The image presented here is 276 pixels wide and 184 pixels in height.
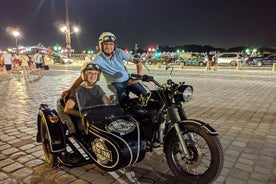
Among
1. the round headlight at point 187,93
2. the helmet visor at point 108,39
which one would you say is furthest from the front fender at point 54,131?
the round headlight at point 187,93

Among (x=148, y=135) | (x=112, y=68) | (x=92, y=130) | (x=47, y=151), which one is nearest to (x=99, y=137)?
(x=92, y=130)

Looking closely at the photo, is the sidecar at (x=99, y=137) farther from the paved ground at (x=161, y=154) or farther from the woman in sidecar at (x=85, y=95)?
the paved ground at (x=161, y=154)

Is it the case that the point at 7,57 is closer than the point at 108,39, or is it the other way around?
the point at 108,39

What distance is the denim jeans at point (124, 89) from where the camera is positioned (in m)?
3.49

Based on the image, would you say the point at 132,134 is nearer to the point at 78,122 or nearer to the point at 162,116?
the point at 162,116

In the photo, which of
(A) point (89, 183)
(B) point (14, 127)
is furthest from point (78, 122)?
(B) point (14, 127)

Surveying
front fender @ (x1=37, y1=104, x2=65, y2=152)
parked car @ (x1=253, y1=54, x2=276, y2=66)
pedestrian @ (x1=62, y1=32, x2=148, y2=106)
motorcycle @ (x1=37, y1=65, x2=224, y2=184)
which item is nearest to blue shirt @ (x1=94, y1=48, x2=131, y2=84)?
pedestrian @ (x1=62, y1=32, x2=148, y2=106)

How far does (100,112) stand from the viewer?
2916 millimetres

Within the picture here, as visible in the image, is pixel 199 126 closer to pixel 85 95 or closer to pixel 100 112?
pixel 100 112

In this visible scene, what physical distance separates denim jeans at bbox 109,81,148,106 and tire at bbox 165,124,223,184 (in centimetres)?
89

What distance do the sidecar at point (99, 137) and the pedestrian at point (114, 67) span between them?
0.61 metres

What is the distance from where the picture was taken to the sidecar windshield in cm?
286

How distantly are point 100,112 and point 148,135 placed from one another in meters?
0.64

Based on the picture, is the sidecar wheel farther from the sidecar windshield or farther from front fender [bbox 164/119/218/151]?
front fender [bbox 164/119/218/151]
